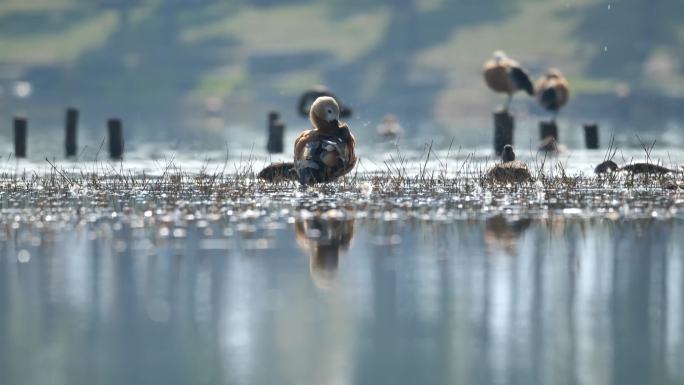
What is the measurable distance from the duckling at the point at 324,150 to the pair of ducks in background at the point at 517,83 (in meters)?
15.2

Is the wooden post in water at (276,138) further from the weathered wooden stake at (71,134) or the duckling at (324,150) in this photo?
the duckling at (324,150)

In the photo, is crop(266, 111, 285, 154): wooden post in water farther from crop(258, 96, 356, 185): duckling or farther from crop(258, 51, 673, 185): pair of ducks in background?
crop(258, 96, 356, 185): duckling

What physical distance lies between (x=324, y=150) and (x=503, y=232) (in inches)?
187

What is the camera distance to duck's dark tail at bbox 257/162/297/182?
20.7 m

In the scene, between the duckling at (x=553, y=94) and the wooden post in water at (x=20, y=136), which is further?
the duckling at (x=553, y=94)

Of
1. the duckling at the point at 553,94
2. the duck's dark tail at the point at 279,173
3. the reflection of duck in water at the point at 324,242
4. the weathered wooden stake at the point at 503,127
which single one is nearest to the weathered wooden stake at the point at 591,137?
the weathered wooden stake at the point at 503,127

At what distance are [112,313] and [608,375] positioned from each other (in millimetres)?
3675

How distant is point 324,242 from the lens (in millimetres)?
14367

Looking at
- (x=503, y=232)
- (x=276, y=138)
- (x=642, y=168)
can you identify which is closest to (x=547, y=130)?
(x=276, y=138)

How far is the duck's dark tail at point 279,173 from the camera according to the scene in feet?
68.0

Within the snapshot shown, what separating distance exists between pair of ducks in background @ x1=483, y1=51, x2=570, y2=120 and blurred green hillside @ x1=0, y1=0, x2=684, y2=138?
1099 inches

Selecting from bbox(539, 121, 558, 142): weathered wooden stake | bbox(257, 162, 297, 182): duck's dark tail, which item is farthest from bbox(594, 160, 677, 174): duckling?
bbox(539, 121, 558, 142): weathered wooden stake

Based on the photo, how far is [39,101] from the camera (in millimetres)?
86125

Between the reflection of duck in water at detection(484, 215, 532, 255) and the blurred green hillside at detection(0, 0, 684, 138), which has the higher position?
the blurred green hillside at detection(0, 0, 684, 138)
